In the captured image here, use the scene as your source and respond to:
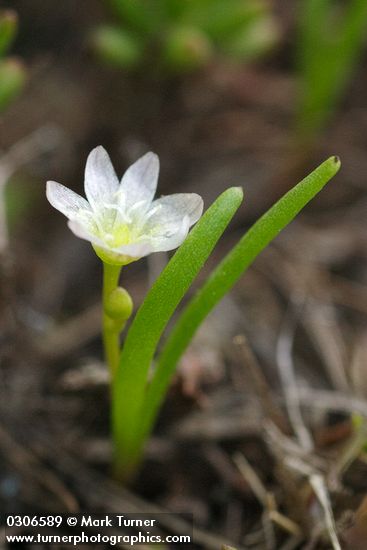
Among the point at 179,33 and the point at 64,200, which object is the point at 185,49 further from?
the point at 64,200

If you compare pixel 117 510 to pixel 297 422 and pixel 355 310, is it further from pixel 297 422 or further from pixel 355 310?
pixel 355 310

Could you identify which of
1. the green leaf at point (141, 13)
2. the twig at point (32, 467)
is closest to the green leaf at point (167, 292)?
the twig at point (32, 467)

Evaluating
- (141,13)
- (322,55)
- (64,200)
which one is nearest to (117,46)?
(141,13)

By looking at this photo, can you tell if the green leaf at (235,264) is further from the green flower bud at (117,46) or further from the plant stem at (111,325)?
the green flower bud at (117,46)

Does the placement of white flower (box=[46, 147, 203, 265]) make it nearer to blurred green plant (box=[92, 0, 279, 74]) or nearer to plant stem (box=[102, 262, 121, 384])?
plant stem (box=[102, 262, 121, 384])

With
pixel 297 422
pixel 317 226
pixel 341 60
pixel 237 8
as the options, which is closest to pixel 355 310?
pixel 317 226

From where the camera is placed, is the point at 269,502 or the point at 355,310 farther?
the point at 355,310
